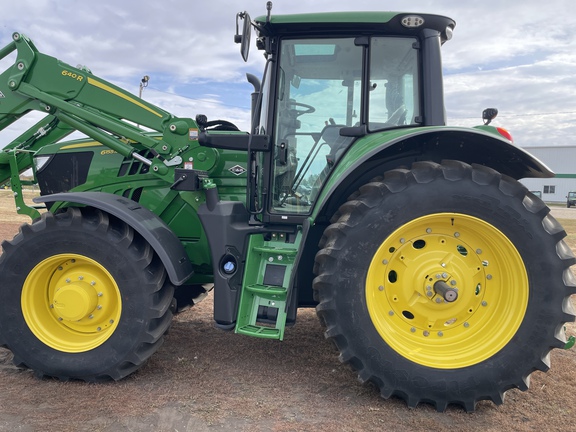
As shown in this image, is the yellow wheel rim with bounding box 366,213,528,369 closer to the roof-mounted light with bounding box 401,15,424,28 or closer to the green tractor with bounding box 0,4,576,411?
the green tractor with bounding box 0,4,576,411

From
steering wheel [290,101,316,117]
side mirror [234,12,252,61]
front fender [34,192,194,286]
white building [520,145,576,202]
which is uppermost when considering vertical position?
white building [520,145,576,202]

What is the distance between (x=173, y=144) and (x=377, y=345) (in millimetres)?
2317

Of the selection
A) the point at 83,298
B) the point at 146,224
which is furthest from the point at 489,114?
the point at 83,298

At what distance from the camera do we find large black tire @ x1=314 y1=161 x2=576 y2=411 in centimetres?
290

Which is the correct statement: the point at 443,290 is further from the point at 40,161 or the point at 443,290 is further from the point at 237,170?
the point at 40,161

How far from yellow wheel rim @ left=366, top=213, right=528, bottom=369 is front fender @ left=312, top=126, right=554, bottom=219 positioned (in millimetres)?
523

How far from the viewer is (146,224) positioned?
345 centimetres

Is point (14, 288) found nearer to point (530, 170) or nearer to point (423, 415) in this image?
point (423, 415)

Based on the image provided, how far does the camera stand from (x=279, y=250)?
343 cm

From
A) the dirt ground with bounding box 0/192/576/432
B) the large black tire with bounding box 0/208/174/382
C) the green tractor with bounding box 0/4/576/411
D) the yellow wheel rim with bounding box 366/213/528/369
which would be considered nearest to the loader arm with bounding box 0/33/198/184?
the green tractor with bounding box 0/4/576/411

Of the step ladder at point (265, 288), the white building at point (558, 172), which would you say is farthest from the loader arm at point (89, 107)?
the white building at point (558, 172)

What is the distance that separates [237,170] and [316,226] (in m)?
0.97

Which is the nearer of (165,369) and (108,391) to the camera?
(108,391)

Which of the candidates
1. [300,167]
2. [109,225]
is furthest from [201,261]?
[300,167]
